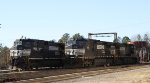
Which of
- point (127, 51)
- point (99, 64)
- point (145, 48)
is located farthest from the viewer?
point (145, 48)

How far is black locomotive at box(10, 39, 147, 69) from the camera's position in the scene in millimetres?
31719

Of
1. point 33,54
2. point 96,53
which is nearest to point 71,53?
point 96,53

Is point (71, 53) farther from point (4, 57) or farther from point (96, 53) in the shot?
point (4, 57)

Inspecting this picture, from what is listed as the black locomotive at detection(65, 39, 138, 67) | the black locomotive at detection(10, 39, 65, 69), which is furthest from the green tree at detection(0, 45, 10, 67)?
the black locomotive at detection(65, 39, 138, 67)

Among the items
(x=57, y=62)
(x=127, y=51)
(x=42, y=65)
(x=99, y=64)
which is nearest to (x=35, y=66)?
(x=42, y=65)

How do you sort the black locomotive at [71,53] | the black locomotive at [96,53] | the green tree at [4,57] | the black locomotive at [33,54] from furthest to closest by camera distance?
the black locomotive at [96,53]
the green tree at [4,57]
the black locomotive at [71,53]
the black locomotive at [33,54]

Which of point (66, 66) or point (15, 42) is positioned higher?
point (15, 42)

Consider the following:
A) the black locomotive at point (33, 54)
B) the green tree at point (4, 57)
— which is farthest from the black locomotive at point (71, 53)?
the green tree at point (4, 57)

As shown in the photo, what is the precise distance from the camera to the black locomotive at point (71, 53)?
3172 centimetres

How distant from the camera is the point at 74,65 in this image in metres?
38.4

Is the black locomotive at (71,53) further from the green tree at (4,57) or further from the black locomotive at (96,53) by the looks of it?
the green tree at (4,57)

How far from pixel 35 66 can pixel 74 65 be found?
7150 millimetres

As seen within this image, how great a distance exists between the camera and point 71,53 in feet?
127

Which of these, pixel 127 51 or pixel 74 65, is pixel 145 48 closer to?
pixel 127 51
